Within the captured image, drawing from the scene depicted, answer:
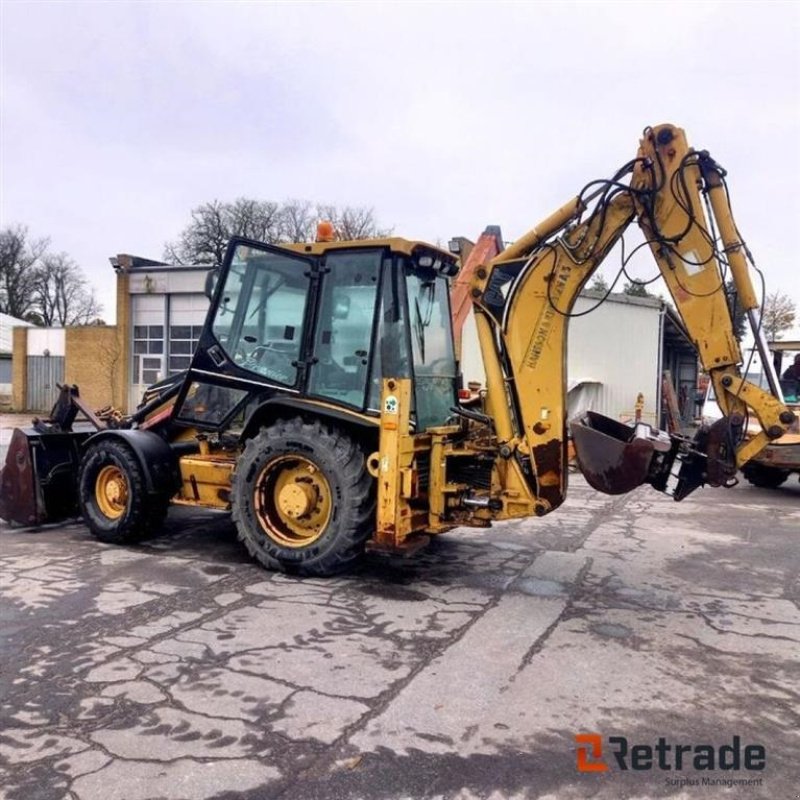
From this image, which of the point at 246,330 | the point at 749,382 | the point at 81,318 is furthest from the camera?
the point at 81,318

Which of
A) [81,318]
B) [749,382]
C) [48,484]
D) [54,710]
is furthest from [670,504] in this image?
[81,318]

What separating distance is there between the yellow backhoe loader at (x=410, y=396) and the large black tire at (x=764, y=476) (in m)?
7.38

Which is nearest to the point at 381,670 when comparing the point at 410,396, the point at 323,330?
the point at 410,396

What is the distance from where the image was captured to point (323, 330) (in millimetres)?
6266

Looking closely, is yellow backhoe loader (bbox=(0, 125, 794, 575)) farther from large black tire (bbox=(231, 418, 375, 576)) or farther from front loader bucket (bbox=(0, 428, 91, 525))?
front loader bucket (bbox=(0, 428, 91, 525))

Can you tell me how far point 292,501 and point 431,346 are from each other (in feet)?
5.93

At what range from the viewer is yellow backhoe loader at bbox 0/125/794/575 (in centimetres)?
539

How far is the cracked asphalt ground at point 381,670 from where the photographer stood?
3154mm

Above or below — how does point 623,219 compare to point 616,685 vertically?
above

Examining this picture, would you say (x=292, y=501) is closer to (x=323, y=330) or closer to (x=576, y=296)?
(x=323, y=330)

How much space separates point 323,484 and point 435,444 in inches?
37.1

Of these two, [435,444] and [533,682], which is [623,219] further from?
[533,682]

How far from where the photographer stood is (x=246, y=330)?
657 centimetres

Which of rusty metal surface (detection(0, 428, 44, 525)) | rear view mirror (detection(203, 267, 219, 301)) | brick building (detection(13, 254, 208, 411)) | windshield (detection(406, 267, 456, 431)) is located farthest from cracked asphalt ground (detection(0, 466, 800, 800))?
brick building (detection(13, 254, 208, 411))
